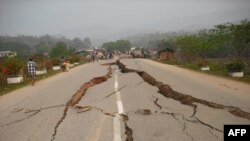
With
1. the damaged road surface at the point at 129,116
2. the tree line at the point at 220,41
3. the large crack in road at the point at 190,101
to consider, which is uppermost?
the tree line at the point at 220,41

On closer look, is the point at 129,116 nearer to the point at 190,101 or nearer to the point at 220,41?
the point at 190,101

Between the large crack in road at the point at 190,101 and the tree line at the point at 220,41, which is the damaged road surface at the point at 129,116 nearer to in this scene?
the large crack in road at the point at 190,101

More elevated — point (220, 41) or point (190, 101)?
point (220, 41)

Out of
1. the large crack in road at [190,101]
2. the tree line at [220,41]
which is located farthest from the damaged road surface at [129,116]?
the tree line at [220,41]

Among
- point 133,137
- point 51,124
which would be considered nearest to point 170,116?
point 133,137

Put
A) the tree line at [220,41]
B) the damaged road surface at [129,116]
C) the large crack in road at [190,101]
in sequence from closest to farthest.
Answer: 1. the damaged road surface at [129,116]
2. the large crack in road at [190,101]
3. the tree line at [220,41]

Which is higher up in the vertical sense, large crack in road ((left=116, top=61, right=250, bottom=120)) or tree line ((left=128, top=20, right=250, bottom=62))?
tree line ((left=128, top=20, right=250, bottom=62))

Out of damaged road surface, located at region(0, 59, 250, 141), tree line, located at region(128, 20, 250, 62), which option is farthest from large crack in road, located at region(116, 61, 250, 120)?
tree line, located at region(128, 20, 250, 62)

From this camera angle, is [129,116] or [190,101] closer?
[129,116]

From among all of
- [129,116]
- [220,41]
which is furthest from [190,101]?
[220,41]

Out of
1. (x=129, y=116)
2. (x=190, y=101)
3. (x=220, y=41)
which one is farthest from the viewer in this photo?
(x=220, y=41)

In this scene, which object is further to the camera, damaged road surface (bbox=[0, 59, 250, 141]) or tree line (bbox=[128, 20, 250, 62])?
tree line (bbox=[128, 20, 250, 62])

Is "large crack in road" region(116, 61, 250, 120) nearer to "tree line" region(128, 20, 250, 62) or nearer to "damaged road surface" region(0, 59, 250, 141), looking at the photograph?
"damaged road surface" region(0, 59, 250, 141)

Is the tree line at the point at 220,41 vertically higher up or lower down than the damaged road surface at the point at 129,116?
higher up
